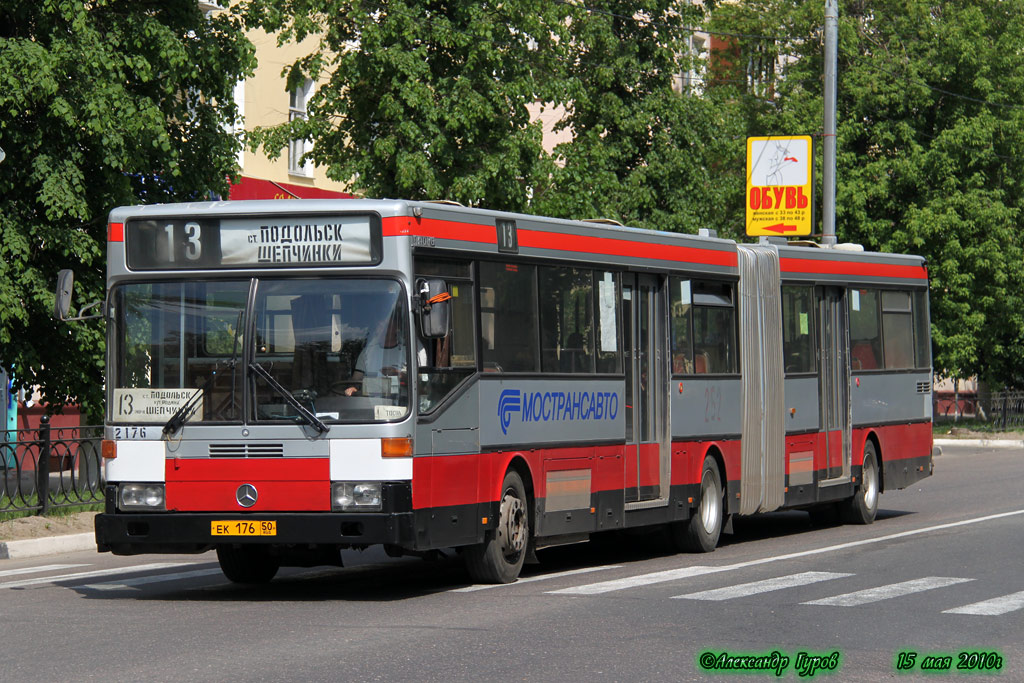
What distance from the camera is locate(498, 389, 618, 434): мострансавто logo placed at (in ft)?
43.0

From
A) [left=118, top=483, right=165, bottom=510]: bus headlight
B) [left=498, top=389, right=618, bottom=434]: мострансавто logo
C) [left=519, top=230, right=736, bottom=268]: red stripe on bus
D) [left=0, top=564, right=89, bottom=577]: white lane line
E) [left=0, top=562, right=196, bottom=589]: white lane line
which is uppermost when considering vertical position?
[left=519, top=230, right=736, bottom=268]: red stripe on bus

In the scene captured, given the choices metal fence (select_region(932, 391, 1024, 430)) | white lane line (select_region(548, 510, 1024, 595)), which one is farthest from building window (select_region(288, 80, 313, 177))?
white lane line (select_region(548, 510, 1024, 595))

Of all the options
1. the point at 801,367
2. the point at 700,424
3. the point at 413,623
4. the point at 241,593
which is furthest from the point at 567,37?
the point at 413,623

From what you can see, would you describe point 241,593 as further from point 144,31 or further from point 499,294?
point 144,31

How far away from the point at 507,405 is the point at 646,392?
8.74ft

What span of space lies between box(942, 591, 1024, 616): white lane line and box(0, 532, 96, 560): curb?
9181 mm

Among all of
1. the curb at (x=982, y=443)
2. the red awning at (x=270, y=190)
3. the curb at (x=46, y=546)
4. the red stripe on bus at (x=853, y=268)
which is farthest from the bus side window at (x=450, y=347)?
the curb at (x=982, y=443)

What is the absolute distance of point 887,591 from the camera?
1232 centimetres

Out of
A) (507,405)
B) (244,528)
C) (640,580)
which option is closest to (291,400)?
(244,528)

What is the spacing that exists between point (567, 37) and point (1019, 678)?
20.1 metres

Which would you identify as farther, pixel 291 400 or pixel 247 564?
pixel 247 564

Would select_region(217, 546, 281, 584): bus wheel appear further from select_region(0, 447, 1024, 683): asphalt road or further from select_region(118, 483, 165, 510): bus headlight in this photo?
select_region(118, 483, 165, 510): bus headlight

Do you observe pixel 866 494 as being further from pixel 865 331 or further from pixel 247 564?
pixel 247 564

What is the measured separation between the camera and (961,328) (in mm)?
40969
